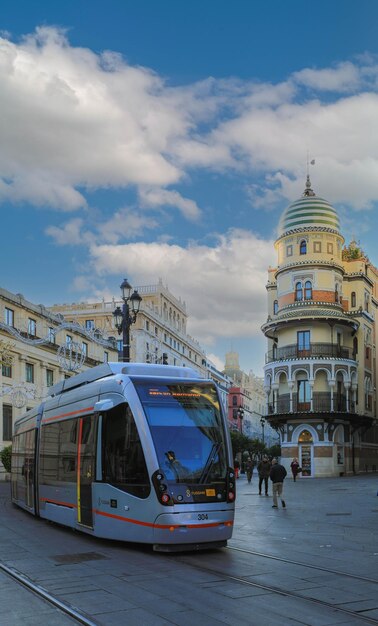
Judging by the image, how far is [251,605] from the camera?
8.46 meters

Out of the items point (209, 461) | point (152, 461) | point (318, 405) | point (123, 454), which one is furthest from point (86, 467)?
point (318, 405)

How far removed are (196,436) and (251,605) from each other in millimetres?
4619

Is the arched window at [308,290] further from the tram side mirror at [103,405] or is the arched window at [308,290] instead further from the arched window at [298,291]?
the tram side mirror at [103,405]

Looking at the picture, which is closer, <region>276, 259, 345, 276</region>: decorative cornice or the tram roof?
the tram roof

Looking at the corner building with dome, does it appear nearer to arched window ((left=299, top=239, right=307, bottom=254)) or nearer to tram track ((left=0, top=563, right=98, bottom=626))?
arched window ((left=299, top=239, right=307, bottom=254))

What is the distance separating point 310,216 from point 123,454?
49.4 meters

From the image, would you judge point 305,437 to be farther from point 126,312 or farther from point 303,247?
point 126,312

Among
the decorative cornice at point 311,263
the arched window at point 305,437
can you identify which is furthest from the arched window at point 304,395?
the decorative cornice at point 311,263

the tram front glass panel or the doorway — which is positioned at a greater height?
the tram front glass panel

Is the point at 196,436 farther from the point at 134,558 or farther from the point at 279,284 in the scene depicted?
the point at 279,284

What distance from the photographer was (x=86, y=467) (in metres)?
14.4

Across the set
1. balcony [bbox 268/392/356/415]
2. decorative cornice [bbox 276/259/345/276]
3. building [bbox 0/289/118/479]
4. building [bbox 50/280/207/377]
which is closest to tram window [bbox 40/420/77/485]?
building [bbox 0/289/118/479]

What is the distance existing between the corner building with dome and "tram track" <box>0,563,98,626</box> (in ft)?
154

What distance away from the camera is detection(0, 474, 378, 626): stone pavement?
26.2ft
